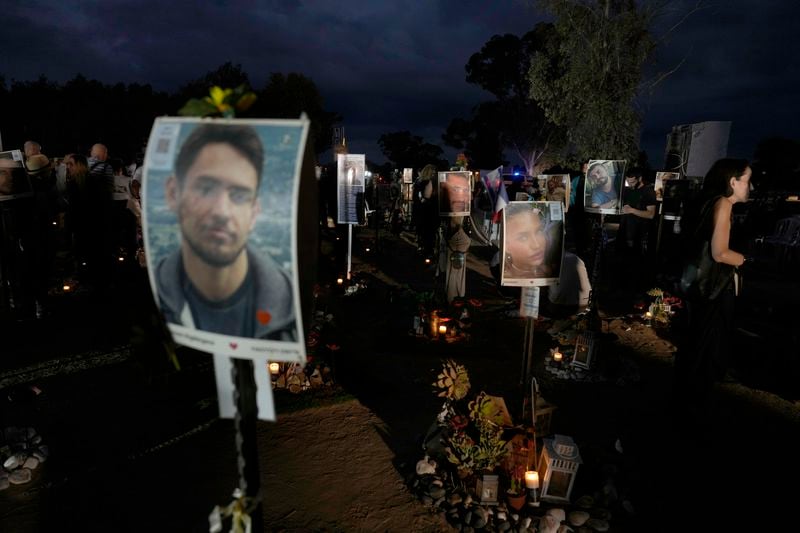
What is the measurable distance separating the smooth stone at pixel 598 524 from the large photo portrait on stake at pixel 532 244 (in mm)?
2058

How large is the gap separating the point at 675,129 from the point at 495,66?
4059cm

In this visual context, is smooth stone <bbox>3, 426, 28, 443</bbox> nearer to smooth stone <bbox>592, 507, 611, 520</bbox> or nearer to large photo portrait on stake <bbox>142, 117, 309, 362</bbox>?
large photo portrait on stake <bbox>142, 117, 309, 362</bbox>

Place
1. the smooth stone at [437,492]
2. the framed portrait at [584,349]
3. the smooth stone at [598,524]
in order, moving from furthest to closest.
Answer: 1. the framed portrait at [584,349]
2. the smooth stone at [437,492]
3. the smooth stone at [598,524]

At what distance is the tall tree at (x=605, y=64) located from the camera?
71.5 feet

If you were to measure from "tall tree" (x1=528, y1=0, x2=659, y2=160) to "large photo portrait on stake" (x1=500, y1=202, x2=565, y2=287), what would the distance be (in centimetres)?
2043

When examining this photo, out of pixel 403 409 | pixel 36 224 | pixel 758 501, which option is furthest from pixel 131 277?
pixel 758 501

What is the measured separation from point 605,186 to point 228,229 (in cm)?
802

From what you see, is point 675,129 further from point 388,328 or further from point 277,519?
point 277,519

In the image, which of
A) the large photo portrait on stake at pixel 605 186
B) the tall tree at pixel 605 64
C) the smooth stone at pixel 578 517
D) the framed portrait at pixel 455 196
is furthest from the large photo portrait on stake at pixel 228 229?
the tall tree at pixel 605 64

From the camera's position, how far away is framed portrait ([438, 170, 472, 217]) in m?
8.06

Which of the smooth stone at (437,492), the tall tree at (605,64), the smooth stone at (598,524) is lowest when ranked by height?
A: the smooth stone at (598,524)

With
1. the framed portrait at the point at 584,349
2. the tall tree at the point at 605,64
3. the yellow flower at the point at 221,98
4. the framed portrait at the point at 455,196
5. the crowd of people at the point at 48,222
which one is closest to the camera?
the yellow flower at the point at 221,98

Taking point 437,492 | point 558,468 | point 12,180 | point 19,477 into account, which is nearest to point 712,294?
point 558,468

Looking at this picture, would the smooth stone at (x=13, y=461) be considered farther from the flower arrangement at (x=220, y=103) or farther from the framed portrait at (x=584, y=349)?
the framed portrait at (x=584, y=349)
